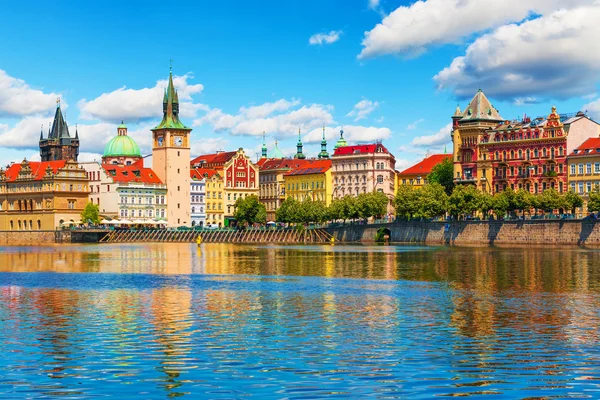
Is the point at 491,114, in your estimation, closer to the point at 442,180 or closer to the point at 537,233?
the point at 442,180

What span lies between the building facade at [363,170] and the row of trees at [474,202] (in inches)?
1600

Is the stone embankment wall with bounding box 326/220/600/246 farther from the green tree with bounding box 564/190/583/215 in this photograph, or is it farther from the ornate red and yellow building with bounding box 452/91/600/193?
the ornate red and yellow building with bounding box 452/91/600/193

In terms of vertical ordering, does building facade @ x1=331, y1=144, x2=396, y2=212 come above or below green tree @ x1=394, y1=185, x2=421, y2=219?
above

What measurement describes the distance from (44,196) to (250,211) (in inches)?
1545

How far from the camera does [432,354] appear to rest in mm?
28469

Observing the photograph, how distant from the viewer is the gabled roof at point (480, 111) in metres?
162

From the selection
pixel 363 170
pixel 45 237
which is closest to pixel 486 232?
pixel 363 170

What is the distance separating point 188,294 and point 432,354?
22600 millimetres

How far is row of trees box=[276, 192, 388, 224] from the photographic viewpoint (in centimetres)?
16512

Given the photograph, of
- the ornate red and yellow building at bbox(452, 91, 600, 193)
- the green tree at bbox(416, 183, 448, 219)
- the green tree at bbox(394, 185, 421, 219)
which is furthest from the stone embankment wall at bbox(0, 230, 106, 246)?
the ornate red and yellow building at bbox(452, 91, 600, 193)

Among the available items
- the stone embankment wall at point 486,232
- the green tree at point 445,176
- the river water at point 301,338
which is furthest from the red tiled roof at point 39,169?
the river water at point 301,338

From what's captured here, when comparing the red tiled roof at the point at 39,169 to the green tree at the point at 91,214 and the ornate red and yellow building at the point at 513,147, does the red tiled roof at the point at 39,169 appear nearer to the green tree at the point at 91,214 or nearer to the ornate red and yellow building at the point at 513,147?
the green tree at the point at 91,214

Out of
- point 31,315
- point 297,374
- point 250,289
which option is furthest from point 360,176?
point 297,374

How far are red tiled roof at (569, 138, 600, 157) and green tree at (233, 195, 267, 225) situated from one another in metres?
68.2
